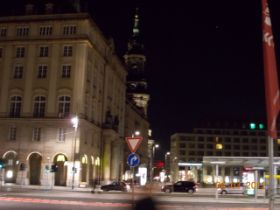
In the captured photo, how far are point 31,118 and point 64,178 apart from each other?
10.0 m

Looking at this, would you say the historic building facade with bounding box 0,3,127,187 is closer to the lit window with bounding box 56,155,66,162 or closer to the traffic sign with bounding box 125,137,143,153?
the lit window with bounding box 56,155,66,162

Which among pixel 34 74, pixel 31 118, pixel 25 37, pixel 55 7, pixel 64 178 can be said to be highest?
pixel 55 7

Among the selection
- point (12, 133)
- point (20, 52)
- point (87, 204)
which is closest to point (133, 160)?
point (87, 204)

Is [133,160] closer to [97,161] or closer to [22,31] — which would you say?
[22,31]

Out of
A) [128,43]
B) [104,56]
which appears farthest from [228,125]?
[104,56]

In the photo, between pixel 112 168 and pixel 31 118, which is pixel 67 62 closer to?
pixel 31 118

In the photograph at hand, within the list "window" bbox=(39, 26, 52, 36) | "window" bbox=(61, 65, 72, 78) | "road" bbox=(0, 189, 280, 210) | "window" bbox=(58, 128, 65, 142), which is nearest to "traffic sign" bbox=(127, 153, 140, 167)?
"road" bbox=(0, 189, 280, 210)

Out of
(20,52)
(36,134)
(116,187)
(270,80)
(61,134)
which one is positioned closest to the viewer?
(270,80)

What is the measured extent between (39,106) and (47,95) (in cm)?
201

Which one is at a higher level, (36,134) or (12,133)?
(12,133)

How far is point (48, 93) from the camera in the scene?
67.3 metres

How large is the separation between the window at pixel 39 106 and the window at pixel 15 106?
2760mm

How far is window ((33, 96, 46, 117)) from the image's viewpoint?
6681 cm

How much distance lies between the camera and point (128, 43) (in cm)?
16838
